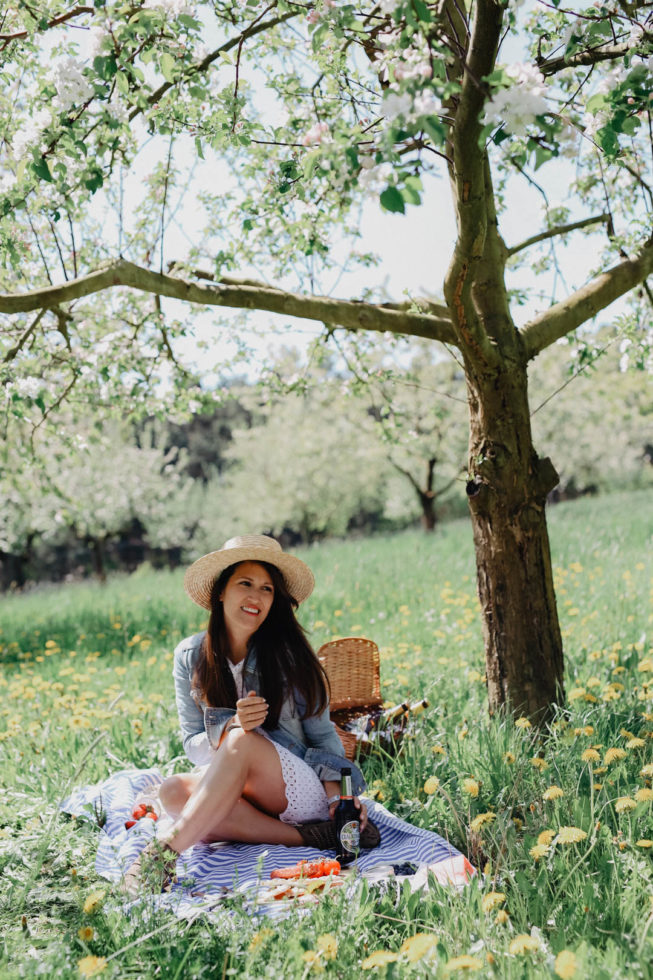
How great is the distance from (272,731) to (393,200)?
237 centimetres

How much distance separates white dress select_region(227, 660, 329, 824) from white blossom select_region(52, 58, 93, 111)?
7.66 feet

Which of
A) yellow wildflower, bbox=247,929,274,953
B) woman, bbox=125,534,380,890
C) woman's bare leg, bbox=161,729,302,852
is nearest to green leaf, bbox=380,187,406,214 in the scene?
yellow wildflower, bbox=247,929,274,953

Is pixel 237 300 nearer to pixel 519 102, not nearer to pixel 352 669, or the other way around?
pixel 352 669

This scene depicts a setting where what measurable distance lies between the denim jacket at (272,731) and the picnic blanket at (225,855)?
234mm

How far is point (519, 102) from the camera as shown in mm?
1789

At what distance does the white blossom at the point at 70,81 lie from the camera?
2.42m

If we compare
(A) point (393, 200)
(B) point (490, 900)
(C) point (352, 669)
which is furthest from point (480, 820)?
(A) point (393, 200)

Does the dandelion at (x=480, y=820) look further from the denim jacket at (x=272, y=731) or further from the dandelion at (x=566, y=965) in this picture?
the dandelion at (x=566, y=965)

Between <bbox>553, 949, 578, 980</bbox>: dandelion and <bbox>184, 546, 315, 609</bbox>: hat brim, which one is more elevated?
<bbox>184, 546, 315, 609</bbox>: hat brim

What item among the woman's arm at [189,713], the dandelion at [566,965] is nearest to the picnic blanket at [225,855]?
the woman's arm at [189,713]

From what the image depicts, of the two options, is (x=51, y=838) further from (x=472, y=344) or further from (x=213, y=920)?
(x=472, y=344)

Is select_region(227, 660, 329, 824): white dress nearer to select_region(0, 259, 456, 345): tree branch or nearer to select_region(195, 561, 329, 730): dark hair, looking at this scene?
select_region(195, 561, 329, 730): dark hair

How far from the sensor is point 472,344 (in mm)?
3641

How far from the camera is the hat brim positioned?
3.55 metres
